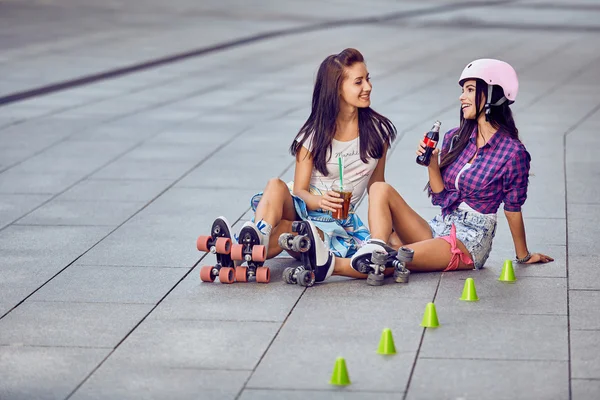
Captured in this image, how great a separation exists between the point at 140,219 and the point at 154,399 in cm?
361

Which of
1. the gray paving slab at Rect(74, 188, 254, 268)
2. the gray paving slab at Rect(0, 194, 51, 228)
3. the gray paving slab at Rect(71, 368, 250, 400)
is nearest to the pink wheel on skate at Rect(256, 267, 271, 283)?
the gray paving slab at Rect(74, 188, 254, 268)

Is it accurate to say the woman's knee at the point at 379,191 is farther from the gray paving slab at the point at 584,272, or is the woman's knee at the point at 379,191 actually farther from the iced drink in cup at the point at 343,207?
the gray paving slab at the point at 584,272

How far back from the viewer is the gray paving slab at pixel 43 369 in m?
4.93

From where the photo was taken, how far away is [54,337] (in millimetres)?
5668

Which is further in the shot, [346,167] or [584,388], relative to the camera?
[346,167]

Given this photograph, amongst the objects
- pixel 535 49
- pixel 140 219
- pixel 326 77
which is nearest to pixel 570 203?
pixel 326 77

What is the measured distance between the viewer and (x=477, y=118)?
6797mm

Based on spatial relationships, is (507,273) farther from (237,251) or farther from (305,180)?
(237,251)

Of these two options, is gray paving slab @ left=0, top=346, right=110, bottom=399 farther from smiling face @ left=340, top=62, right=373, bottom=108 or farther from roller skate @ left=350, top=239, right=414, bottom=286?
smiling face @ left=340, top=62, right=373, bottom=108

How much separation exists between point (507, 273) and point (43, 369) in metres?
2.77

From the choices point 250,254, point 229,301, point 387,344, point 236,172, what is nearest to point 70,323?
point 229,301

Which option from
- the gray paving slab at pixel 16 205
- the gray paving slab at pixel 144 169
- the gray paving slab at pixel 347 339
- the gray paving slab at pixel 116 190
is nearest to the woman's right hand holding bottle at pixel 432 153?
the gray paving slab at pixel 347 339

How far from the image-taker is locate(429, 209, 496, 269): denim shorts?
674 centimetres

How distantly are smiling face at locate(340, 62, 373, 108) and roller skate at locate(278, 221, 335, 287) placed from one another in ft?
2.83
